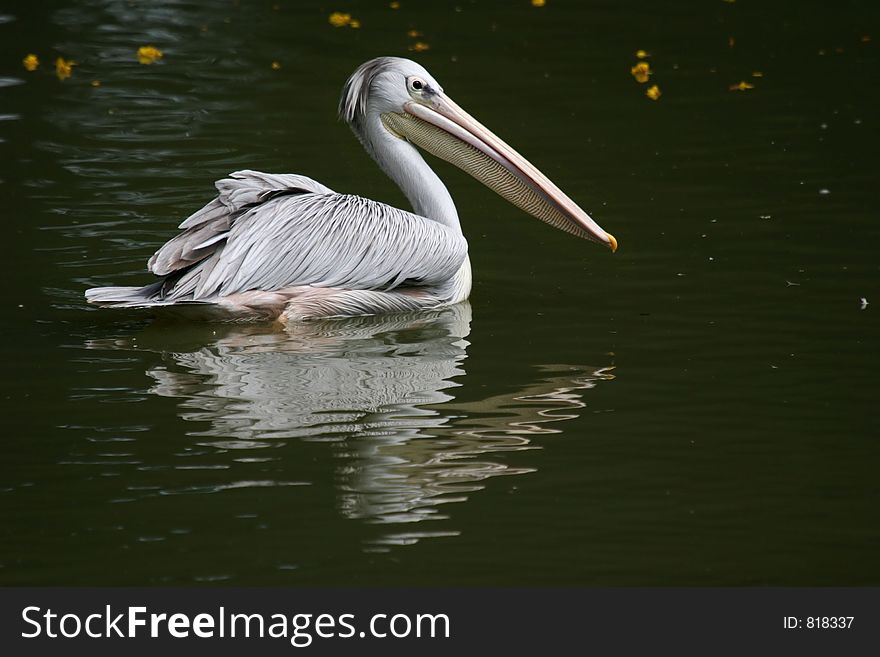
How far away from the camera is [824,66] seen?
423 inches

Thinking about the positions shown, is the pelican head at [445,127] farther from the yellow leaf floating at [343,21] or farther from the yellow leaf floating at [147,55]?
the yellow leaf floating at [343,21]

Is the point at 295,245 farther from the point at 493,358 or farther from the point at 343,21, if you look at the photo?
the point at 343,21

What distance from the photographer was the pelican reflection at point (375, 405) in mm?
4480

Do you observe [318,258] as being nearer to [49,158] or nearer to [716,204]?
[716,204]

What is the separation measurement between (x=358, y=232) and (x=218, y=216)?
1.86 ft

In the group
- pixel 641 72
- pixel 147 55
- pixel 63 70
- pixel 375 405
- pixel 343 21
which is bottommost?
pixel 375 405

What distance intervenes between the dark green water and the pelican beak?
0.30 meters

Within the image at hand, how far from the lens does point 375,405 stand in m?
5.18

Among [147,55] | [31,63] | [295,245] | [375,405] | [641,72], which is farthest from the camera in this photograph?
[147,55]

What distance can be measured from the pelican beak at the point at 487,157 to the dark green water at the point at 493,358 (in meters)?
0.30

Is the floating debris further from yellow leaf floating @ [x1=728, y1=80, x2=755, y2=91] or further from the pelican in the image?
the pelican

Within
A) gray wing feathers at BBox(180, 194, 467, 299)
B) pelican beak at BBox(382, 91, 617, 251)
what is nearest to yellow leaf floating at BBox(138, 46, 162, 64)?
pelican beak at BBox(382, 91, 617, 251)

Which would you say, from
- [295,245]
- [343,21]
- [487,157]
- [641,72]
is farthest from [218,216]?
[343,21]

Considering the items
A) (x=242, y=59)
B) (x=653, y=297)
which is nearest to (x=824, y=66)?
(x=242, y=59)
